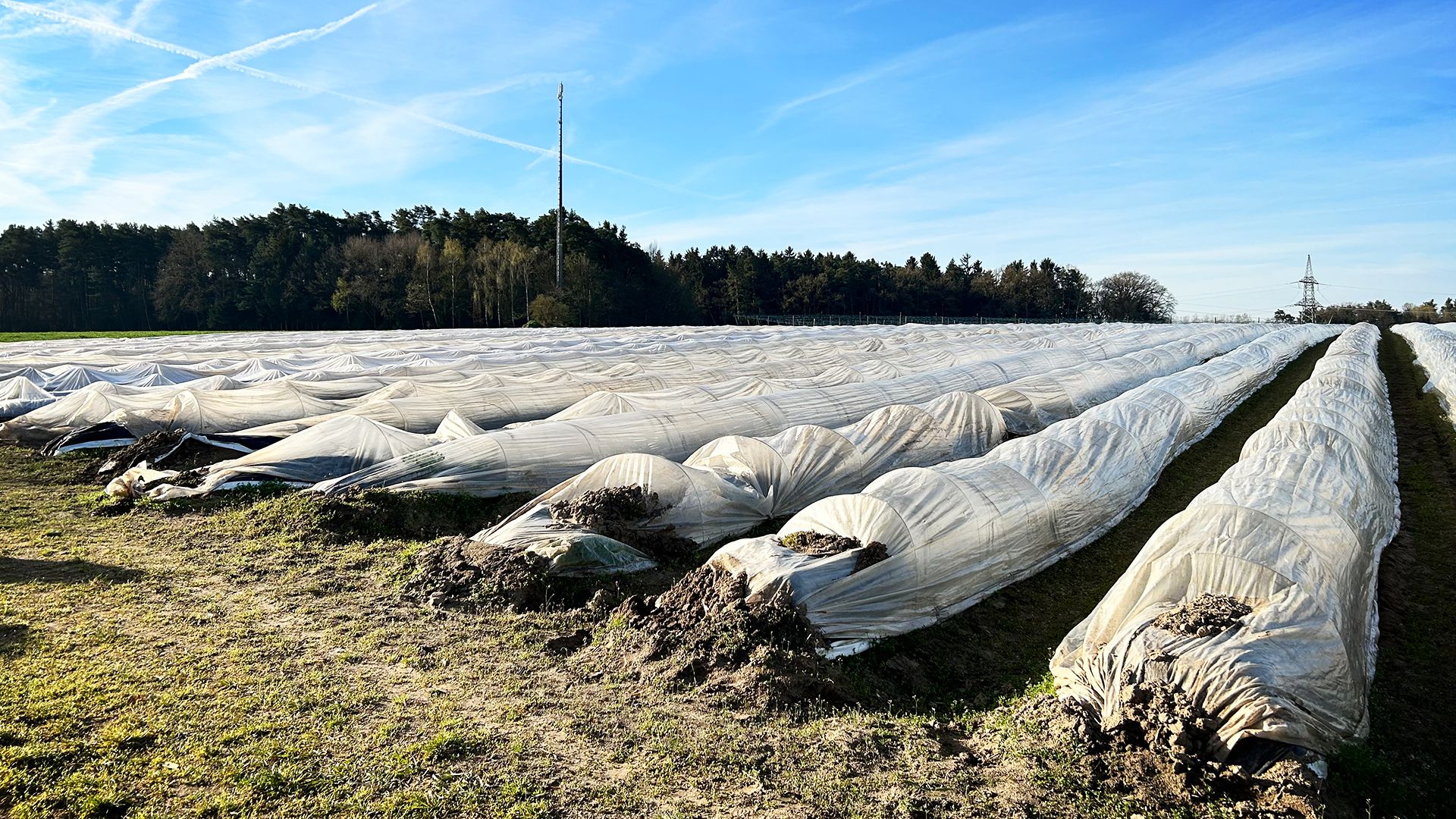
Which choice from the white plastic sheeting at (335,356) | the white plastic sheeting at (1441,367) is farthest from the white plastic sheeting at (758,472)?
the white plastic sheeting at (1441,367)

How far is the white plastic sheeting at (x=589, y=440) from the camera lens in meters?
9.53

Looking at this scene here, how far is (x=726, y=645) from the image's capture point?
5.55m

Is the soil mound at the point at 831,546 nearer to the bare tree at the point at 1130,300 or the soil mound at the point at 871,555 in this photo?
the soil mound at the point at 871,555

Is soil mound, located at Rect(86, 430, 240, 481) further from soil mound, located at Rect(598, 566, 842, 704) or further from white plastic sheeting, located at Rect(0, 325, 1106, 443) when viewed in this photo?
soil mound, located at Rect(598, 566, 842, 704)

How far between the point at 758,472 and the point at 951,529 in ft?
9.67

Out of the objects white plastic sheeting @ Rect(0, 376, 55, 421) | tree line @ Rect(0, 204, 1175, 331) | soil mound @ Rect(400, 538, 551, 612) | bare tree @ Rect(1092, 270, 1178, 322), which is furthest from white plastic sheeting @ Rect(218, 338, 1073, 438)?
bare tree @ Rect(1092, 270, 1178, 322)

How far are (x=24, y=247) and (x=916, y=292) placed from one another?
81513 mm

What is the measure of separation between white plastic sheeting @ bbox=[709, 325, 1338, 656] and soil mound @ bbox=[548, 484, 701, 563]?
139 cm

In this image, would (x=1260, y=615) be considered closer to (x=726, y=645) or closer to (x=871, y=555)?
(x=871, y=555)

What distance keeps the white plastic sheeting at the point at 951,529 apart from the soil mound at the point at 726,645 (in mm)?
212

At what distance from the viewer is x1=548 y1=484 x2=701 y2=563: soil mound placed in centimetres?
787

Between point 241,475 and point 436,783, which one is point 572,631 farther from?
point 241,475

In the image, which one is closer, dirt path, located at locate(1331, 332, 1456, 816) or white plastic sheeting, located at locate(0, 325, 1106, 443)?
dirt path, located at locate(1331, 332, 1456, 816)

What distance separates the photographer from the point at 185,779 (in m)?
4.08
